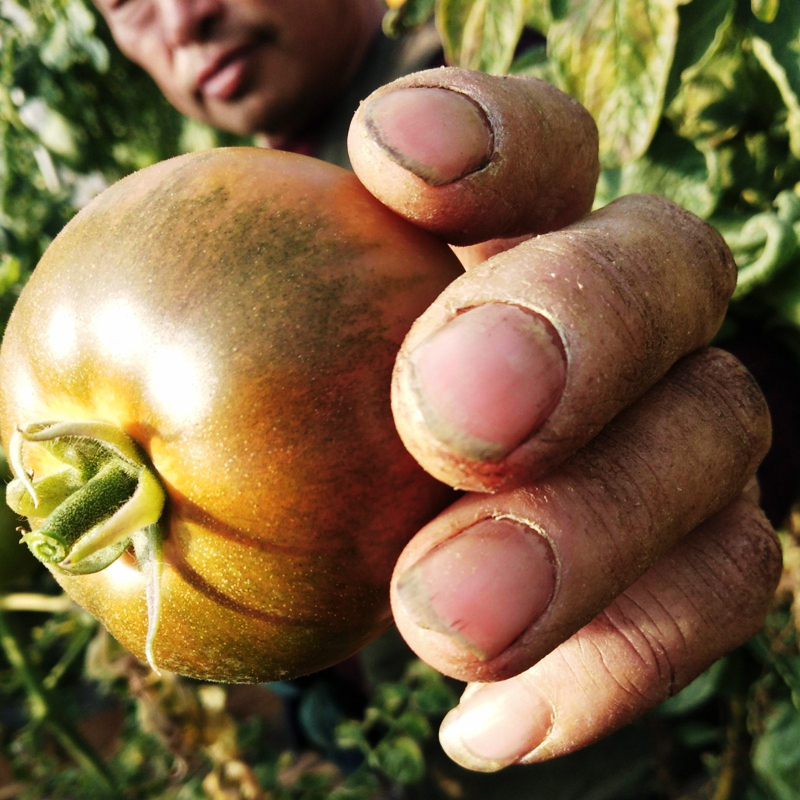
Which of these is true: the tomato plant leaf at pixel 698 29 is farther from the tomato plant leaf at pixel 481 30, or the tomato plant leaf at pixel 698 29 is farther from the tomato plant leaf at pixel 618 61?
the tomato plant leaf at pixel 481 30

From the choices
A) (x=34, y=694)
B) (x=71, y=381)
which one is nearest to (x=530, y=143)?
(x=71, y=381)

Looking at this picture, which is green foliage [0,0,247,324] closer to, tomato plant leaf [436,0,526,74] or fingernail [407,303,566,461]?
tomato plant leaf [436,0,526,74]

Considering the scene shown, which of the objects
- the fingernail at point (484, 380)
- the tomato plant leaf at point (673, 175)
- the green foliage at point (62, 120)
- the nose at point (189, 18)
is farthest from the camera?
the green foliage at point (62, 120)

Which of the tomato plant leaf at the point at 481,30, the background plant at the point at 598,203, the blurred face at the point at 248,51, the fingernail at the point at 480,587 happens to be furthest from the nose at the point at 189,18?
the fingernail at the point at 480,587

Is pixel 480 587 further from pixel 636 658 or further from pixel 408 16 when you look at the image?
pixel 408 16

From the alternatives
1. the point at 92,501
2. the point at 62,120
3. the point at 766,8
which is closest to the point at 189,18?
the point at 62,120

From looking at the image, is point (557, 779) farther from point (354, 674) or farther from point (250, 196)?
point (250, 196)
